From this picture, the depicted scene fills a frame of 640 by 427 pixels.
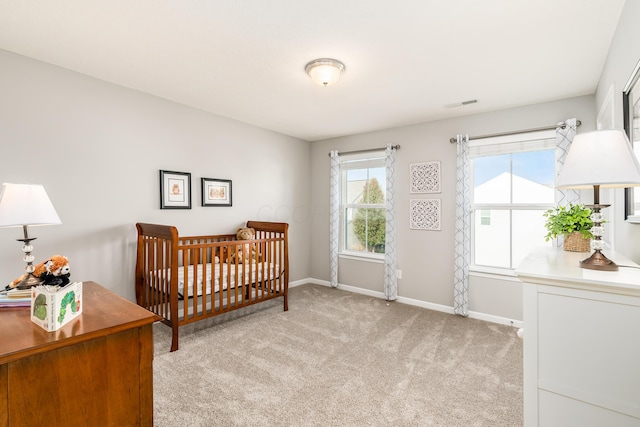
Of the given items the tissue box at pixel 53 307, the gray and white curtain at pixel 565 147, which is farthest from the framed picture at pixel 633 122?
the tissue box at pixel 53 307

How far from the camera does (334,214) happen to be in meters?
4.45

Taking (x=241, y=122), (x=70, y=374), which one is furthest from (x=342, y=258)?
(x=70, y=374)

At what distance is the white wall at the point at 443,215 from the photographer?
9.97 feet

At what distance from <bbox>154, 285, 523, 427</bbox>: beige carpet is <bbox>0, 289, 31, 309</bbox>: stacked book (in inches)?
35.8

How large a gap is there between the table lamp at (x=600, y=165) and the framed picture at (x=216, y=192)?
3.21 metres

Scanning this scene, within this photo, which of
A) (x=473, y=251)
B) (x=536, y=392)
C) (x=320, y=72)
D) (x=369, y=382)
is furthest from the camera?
(x=473, y=251)

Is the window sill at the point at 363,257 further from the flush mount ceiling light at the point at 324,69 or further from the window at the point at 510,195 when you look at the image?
the flush mount ceiling light at the point at 324,69

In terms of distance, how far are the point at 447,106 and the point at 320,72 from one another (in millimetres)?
1607

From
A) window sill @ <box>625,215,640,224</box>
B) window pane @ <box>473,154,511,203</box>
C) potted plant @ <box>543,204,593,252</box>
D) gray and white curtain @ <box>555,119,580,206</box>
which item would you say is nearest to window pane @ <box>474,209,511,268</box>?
window pane @ <box>473,154,511,203</box>

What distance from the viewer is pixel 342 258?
14.8ft

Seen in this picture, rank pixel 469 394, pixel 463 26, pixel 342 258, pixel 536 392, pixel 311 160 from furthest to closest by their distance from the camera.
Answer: pixel 311 160 → pixel 342 258 → pixel 469 394 → pixel 463 26 → pixel 536 392

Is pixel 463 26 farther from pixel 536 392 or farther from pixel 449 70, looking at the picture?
pixel 536 392

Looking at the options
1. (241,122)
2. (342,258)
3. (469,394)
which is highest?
(241,122)

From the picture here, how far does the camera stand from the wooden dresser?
95 cm
